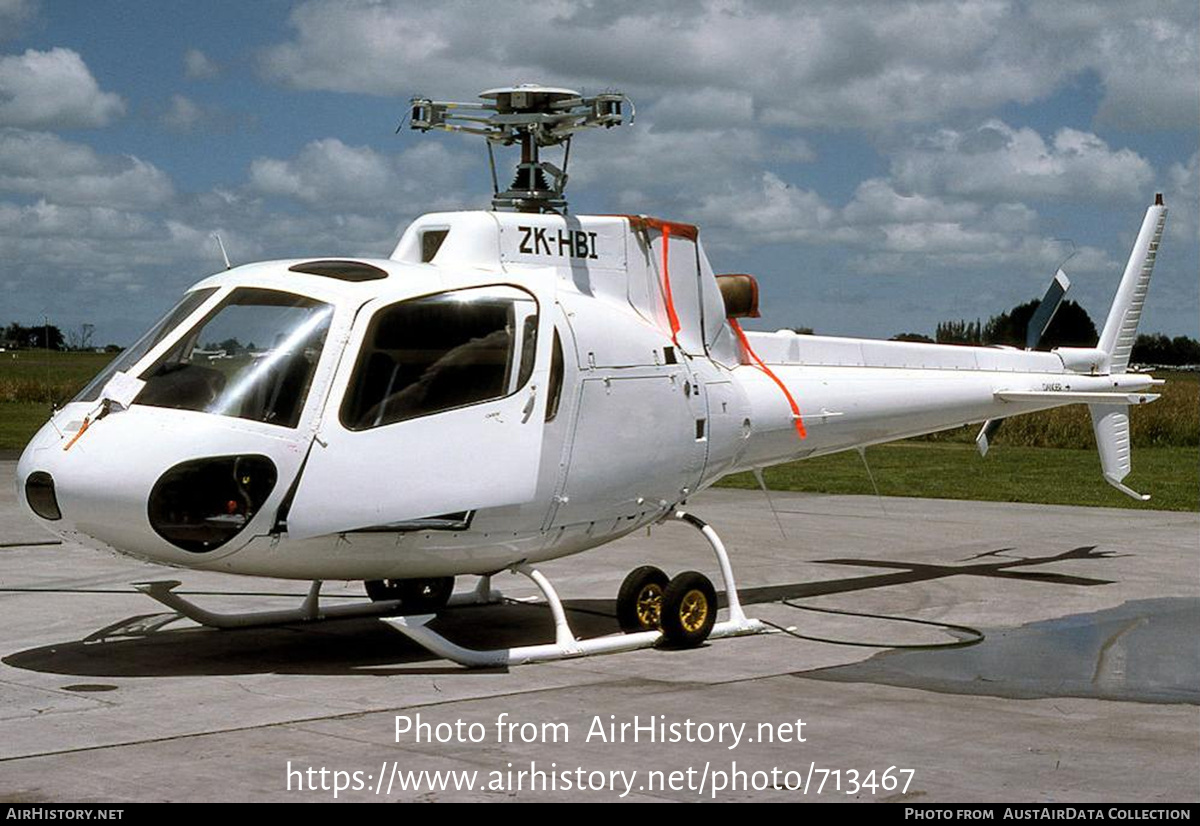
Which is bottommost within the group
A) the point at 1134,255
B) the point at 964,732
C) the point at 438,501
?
the point at 964,732

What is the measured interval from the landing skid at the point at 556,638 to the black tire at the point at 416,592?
1.09 metres

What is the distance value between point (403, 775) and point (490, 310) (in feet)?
12.2

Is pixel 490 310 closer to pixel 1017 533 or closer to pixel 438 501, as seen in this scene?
pixel 438 501

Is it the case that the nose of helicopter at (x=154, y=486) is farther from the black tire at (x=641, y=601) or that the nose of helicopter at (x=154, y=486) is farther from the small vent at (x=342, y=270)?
the black tire at (x=641, y=601)

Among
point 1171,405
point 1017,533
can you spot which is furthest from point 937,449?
point 1017,533

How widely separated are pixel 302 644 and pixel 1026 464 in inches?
893

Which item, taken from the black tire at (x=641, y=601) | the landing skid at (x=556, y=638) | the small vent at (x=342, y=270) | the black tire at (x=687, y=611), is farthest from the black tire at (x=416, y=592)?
the small vent at (x=342, y=270)

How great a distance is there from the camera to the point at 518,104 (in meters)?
11.0

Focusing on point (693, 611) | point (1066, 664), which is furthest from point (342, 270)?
point (1066, 664)

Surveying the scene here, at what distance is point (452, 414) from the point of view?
32.6ft

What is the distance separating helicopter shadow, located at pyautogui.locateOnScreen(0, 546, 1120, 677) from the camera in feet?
33.7

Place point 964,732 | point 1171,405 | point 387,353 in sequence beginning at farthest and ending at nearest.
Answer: point 1171,405 → point 387,353 → point 964,732

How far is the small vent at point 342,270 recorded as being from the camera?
9.91 meters

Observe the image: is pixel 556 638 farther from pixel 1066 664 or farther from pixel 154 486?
pixel 1066 664
